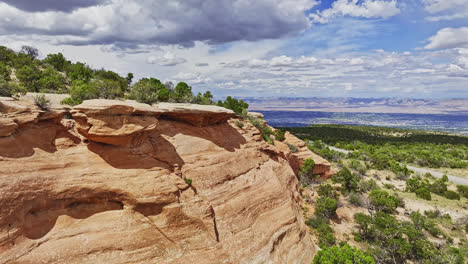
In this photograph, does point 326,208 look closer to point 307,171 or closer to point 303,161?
point 307,171

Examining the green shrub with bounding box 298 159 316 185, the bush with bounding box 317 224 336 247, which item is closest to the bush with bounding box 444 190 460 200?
the green shrub with bounding box 298 159 316 185

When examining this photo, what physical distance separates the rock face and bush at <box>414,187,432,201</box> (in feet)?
103

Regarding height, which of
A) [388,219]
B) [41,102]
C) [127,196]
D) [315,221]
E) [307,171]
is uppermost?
[41,102]

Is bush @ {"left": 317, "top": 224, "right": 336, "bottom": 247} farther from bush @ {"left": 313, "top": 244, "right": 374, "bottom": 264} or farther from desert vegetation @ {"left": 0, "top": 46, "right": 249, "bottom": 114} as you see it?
desert vegetation @ {"left": 0, "top": 46, "right": 249, "bottom": 114}

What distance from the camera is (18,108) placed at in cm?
1582

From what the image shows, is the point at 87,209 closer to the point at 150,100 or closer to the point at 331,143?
the point at 150,100

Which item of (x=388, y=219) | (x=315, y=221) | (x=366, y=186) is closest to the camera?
(x=388, y=219)

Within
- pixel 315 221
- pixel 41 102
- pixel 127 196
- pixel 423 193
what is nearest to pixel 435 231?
pixel 423 193

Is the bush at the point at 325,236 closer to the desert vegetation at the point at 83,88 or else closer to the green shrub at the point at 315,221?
Result: the green shrub at the point at 315,221

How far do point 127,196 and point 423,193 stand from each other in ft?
160

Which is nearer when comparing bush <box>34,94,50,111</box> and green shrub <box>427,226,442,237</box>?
bush <box>34,94,50,111</box>

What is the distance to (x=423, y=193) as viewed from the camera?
41188 mm

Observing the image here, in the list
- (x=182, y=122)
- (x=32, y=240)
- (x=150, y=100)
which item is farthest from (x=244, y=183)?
(x=32, y=240)

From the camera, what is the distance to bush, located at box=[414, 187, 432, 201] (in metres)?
40.8
